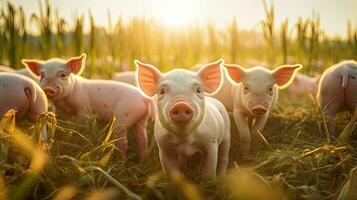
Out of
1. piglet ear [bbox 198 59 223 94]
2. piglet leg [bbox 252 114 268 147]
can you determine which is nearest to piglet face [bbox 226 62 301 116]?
piglet leg [bbox 252 114 268 147]

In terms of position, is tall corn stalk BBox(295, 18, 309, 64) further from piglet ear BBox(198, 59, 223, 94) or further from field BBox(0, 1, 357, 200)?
piglet ear BBox(198, 59, 223, 94)

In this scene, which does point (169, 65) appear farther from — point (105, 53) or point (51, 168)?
point (51, 168)

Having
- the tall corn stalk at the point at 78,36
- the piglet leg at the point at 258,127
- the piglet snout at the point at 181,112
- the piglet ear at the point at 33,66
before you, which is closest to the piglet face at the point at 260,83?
the piglet leg at the point at 258,127

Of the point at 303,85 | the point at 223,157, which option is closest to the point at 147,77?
the point at 223,157

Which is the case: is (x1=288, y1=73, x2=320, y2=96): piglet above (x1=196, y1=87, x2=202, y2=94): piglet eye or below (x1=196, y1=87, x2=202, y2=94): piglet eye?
below

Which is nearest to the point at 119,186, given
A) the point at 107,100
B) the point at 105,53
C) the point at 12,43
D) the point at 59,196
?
the point at 59,196

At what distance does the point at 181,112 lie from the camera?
2684mm

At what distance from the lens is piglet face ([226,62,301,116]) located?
13.1 feet

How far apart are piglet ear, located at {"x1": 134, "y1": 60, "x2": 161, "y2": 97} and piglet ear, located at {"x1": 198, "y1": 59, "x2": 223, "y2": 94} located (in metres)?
0.33

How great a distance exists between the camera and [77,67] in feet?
14.9

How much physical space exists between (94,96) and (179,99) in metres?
2.00

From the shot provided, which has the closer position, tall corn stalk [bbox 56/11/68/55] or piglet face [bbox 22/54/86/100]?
piglet face [bbox 22/54/86/100]

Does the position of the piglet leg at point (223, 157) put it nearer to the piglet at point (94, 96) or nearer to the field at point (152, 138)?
the field at point (152, 138)

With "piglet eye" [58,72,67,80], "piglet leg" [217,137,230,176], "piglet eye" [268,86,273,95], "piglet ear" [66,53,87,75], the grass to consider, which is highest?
"piglet ear" [66,53,87,75]
